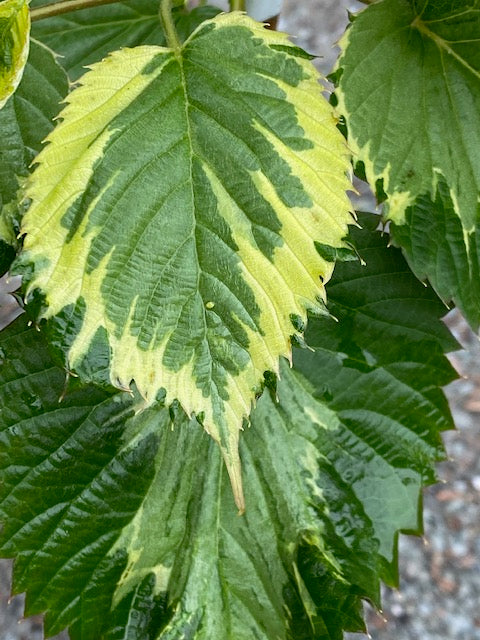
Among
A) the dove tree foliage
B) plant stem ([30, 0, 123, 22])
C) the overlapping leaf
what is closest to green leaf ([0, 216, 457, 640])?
the dove tree foliage

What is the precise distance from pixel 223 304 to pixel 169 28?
7.1 inches

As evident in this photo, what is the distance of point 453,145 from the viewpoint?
53 cm

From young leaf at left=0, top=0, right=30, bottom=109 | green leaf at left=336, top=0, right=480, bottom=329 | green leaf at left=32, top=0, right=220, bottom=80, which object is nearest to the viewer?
young leaf at left=0, top=0, right=30, bottom=109

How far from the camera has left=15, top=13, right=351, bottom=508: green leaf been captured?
1.30ft

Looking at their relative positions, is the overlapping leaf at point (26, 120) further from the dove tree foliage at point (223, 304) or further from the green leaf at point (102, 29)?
the green leaf at point (102, 29)

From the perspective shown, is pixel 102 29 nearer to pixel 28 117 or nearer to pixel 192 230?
pixel 28 117

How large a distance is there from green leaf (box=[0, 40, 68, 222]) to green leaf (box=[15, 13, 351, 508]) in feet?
→ 0.23

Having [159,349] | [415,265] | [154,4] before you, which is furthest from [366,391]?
[154,4]

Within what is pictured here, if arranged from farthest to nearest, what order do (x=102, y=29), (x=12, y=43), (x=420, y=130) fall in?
(x=102, y=29) → (x=420, y=130) → (x=12, y=43)

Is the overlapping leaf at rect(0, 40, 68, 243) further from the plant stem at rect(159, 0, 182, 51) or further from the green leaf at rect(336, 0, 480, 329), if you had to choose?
the green leaf at rect(336, 0, 480, 329)

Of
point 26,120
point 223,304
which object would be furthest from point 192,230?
point 26,120

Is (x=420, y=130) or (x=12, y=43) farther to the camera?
(x=420, y=130)

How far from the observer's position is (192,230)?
405 millimetres

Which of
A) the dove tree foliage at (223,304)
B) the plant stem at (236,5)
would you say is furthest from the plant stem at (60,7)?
the plant stem at (236,5)
